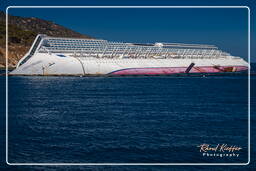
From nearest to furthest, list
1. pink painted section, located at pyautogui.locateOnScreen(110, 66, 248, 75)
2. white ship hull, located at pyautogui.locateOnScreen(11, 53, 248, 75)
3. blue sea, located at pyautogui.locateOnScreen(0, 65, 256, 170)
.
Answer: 1. blue sea, located at pyautogui.locateOnScreen(0, 65, 256, 170)
2. white ship hull, located at pyautogui.locateOnScreen(11, 53, 248, 75)
3. pink painted section, located at pyautogui.locateOnScreen(110, 66, 248, 75)

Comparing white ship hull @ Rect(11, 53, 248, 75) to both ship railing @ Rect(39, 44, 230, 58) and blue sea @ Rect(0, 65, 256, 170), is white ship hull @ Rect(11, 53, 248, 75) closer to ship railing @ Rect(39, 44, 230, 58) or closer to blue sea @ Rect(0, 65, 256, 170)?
ship railing @ Rect(39, 44, 230, 58)

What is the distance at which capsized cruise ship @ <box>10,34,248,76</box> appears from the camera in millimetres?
61969

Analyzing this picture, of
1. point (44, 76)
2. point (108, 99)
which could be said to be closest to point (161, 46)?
point (44, 76)

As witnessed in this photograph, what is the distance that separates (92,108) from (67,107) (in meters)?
1.52

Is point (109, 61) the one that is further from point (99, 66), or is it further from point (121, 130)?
point (121, 130)

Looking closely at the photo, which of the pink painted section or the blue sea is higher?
the pink painted section

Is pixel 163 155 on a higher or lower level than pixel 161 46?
lower

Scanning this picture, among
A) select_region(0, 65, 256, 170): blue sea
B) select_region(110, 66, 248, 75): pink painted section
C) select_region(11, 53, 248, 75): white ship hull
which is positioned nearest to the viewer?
select_region(0, 65, 256, 170): blue sea

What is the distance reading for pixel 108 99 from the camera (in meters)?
30.4

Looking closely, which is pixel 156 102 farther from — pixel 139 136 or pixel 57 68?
pixel 57 68

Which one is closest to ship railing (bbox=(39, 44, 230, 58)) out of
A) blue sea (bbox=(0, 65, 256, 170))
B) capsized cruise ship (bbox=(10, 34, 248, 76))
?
capsized cruise ship (bbox=(10, 34, 248, 76))

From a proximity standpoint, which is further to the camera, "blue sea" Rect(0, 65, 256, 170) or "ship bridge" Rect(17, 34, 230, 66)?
"ship bridge" Rect(17, 34, 230, 66)

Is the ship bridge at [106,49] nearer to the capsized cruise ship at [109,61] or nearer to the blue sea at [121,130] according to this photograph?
the capsized cruise ship at [109,61]

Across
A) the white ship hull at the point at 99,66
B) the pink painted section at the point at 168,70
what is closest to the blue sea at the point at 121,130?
the white ship hull at the point at 99,66
